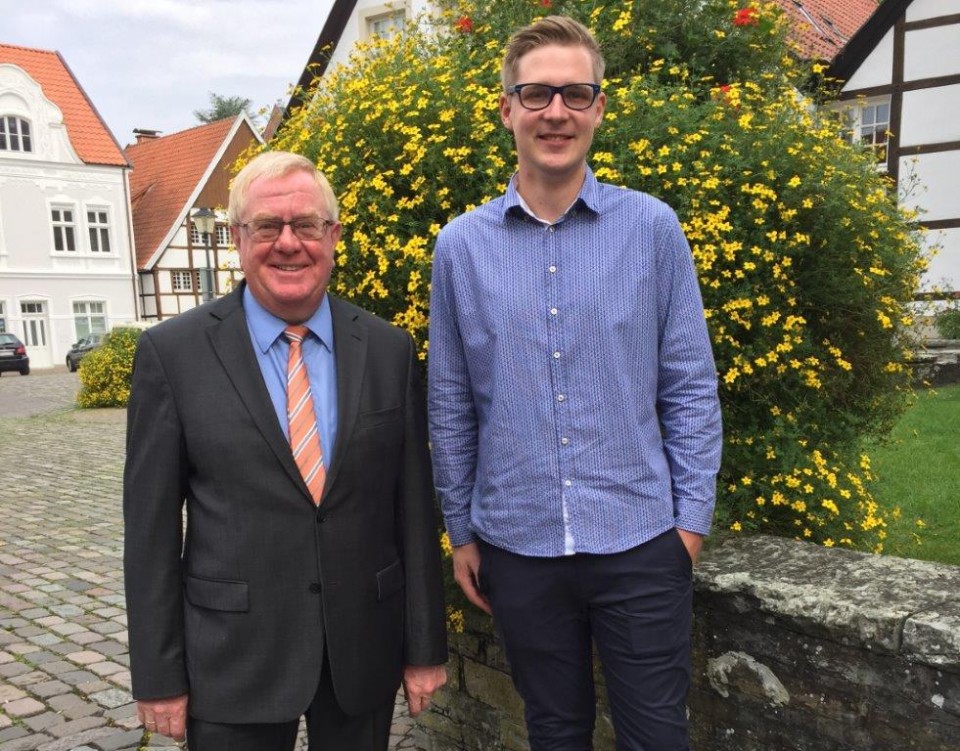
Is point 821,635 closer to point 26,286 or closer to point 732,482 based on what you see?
point 732,482

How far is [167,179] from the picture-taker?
3597cm

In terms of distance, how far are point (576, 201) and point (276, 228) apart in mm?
696

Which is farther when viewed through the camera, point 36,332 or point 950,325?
point 36,332

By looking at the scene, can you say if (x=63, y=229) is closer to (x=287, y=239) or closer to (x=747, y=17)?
(x=747, y=17)

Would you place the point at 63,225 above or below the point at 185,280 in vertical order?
above

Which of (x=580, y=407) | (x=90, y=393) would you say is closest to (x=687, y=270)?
(x=580, y=407)

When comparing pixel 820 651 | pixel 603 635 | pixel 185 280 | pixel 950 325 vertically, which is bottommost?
pixel 820 651

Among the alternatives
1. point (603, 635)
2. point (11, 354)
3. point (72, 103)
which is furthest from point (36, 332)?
point (603, 635)

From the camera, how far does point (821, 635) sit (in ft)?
7.53

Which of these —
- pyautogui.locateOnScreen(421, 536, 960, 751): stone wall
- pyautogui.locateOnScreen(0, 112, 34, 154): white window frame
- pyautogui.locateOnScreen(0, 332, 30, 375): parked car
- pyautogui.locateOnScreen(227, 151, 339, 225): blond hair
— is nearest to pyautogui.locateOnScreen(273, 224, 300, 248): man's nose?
pyautogui.locateOnScreen(227, 151, 339, 225): blond hair

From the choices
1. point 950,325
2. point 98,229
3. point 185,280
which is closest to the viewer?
point 950,325

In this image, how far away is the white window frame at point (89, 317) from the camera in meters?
33.3

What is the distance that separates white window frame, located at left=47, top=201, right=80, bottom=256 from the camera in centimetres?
3241

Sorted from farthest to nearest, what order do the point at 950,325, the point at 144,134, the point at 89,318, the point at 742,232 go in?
the point at 144,134
the point at 89,318
the point at 950,325
the point at 742,232
